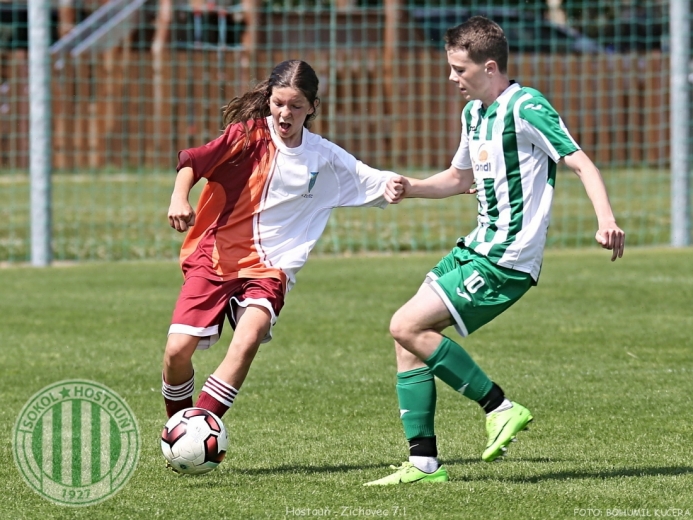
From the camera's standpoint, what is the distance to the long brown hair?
5.09 m

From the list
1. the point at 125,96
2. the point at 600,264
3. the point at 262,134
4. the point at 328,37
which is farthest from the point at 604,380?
the point at 328,37

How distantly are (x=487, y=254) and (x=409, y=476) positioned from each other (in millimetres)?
883

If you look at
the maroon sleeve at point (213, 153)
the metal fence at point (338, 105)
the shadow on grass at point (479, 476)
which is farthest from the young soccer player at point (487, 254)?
the metal fence at point (338, 105)

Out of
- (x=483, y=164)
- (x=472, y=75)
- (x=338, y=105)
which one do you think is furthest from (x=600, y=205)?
(x=338, y=105)

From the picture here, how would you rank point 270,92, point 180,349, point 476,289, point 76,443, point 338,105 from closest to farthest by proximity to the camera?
point 476,289 → point 180,349 → point 270,92 → point 76,443 → point 338,105

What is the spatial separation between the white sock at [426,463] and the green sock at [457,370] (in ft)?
0.97

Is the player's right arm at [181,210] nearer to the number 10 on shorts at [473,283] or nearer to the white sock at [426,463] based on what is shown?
the number 10 on shorts at [473,283]

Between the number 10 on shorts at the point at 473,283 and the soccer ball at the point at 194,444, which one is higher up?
the number 10 on shorts at the point at 473,283

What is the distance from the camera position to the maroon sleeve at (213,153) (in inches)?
198

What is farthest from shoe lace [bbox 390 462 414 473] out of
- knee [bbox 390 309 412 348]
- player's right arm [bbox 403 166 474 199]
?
player's right arm [bbox 403 166 474 199]

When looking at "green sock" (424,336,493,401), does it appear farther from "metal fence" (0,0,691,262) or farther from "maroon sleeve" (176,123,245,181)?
"metal fence" (0,0,691,262)

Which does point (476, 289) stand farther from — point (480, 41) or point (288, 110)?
point (288, 110)

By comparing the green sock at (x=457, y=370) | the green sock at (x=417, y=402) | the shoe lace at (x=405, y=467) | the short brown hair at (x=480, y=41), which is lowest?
the shoe lace at (x=405, y=467)

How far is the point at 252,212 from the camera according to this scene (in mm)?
5242
